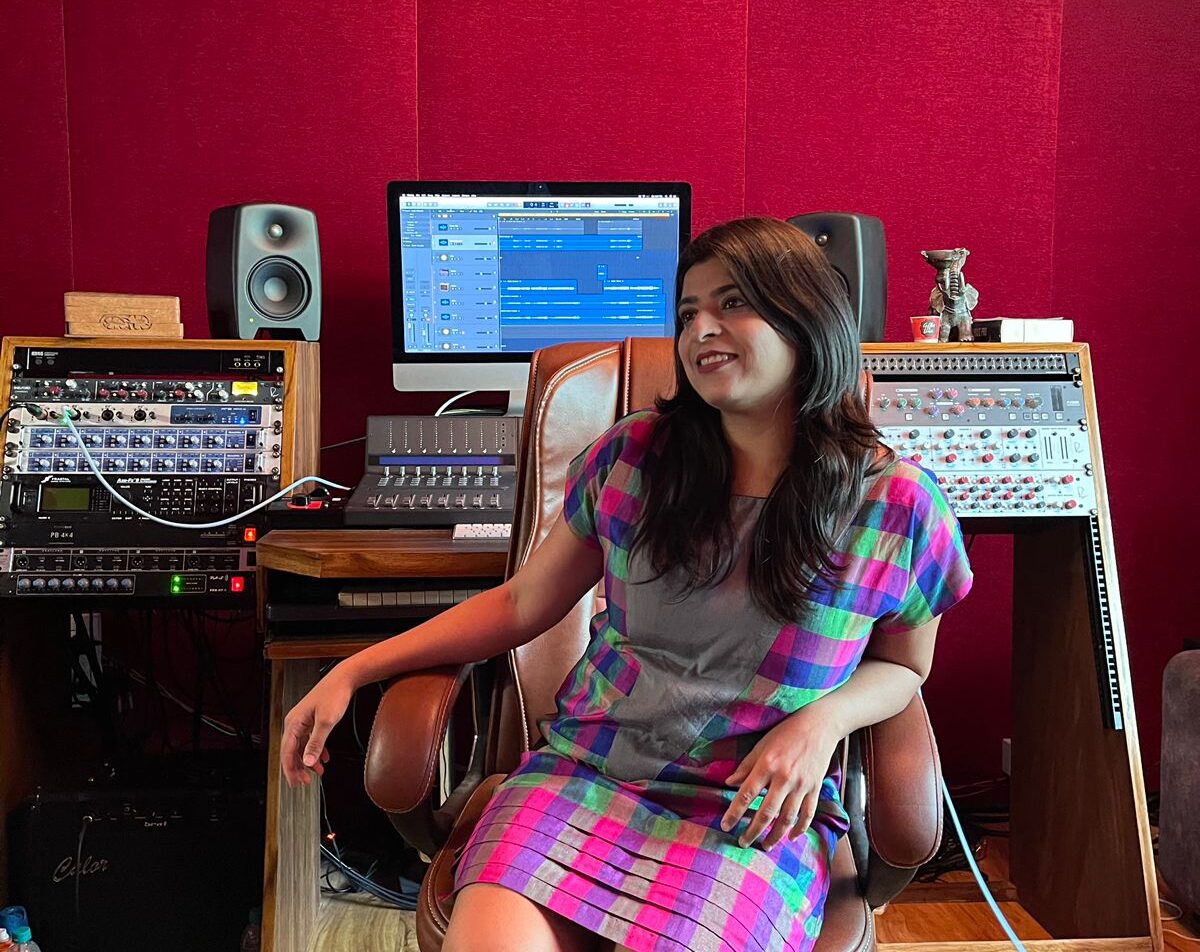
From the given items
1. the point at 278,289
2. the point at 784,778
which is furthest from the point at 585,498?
the point at 278,289

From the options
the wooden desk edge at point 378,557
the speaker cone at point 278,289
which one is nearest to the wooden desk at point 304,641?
the wooden desk edge at point 378,557

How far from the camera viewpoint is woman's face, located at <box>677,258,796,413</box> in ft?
3.94

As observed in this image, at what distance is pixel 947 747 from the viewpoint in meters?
2.73

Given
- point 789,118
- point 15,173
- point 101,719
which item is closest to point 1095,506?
point 789,118

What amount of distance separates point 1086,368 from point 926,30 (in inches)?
40.4

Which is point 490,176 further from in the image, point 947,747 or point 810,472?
point 947,747

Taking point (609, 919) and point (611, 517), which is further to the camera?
point (611, 517)

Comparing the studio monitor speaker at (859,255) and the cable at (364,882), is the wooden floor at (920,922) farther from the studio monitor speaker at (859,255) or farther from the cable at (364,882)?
the studio monitor speaker at (859,255)

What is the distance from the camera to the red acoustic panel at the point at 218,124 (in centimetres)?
243

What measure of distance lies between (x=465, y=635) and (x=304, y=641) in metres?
0.48

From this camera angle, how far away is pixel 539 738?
1.42 meters

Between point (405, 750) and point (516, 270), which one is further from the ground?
point (516, 270)

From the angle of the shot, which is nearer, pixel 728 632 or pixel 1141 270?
pixel 728 632

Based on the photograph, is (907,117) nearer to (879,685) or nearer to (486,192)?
(486,192)
